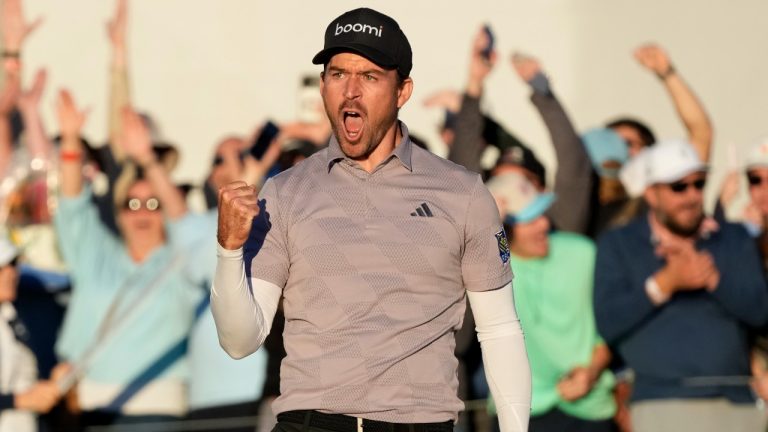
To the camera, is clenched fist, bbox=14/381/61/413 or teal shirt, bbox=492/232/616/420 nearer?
teal shirt, bbox=492/232/616/420

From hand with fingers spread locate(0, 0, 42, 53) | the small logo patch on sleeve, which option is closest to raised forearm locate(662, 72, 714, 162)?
hand with fingers spread locate(0, 0, 42, 53)

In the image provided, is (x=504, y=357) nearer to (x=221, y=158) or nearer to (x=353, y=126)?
(x=353, y=126)

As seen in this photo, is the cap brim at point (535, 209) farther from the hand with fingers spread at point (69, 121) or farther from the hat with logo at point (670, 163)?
the hand with fingers spread at point (69, 121)

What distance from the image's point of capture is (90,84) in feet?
35.4

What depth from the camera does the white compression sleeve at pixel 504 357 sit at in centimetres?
436

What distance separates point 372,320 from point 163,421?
3.91 meters

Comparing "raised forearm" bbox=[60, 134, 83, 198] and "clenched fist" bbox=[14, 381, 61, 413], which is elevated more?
"raised forearm" bbox=[60, 134, 83, 198]

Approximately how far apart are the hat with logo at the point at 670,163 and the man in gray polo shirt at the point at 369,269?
10.2ft

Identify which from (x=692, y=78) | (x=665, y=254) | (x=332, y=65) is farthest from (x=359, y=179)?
(x=692, y=78)

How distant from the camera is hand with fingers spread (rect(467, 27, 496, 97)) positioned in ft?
26.8

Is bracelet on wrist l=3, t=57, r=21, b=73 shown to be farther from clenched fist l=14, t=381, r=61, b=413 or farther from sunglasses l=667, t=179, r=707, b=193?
sunglasses l=667, t=179, r=707, b=193

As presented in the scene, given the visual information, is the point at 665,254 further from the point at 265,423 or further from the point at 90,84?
the point at 90,84

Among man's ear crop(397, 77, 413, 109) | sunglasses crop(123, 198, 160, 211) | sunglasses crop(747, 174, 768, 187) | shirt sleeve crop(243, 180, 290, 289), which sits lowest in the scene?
shirt sleeve crop(243, 180, 290, 289)

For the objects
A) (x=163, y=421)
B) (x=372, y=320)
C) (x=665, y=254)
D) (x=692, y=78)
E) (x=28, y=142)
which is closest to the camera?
(x=372, y=320)
